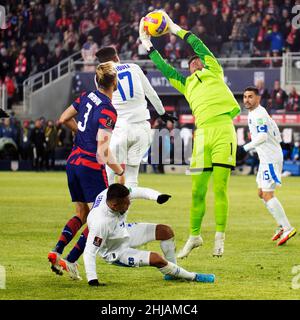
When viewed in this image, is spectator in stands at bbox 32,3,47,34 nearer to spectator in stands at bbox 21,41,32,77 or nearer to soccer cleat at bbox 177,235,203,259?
spectator in stands at bbox 21,41,32,77

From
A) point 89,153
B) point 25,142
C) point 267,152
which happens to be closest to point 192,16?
point 25,142

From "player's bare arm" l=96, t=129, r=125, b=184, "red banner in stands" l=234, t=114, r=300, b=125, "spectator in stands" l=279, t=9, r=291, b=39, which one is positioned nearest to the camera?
"player's bare arm" l=96, t=129, r=125, b=184

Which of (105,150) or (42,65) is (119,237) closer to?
(105,150)

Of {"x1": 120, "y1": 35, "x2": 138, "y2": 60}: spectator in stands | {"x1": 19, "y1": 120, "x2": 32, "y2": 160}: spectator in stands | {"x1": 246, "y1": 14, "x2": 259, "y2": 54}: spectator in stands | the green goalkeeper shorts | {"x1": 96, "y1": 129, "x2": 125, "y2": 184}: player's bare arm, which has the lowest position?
{"x1": 19, "y1": 120, "x2": 32, "y2": 160}: spectator in stands

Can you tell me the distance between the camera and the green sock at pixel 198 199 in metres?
12.2

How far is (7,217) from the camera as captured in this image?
55.9 feet

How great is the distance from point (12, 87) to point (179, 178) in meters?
11.0

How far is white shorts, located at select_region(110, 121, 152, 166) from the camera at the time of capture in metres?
12.9

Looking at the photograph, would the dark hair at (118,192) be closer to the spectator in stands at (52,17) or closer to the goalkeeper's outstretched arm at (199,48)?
the goalkeeper's outstretched arm at (199,48)

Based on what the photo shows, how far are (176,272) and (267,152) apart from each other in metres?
5.17

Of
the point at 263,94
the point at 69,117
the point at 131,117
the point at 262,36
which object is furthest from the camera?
the point at 262,36

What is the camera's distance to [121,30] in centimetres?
3925

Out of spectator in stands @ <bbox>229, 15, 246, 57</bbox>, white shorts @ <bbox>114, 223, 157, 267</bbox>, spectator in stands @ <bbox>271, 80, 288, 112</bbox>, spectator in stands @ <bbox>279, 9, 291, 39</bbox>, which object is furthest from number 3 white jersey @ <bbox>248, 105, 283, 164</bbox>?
spectator in stands @ <bbox>229, 15, 246, 57</bbox>

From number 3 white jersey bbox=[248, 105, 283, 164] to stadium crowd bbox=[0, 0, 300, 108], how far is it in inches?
810
